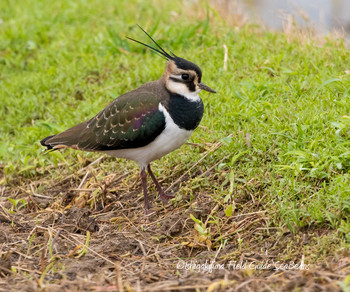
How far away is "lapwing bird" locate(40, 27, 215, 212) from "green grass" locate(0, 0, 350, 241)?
491 mm

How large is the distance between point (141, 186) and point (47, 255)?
1560 millimetres

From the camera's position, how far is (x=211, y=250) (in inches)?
170

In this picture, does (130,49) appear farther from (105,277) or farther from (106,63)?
(105,277)

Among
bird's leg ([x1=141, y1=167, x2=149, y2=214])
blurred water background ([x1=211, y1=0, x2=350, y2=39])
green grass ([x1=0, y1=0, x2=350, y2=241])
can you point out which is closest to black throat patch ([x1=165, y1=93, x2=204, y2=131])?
green grass ([x1=0, y1=0, x2=350, y2=241])

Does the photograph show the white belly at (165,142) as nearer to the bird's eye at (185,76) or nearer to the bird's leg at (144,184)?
the bird's leg at (144,184)

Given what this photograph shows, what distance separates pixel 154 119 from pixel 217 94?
1610 mm

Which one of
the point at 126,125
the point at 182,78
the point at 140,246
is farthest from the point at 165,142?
the point at 140,246

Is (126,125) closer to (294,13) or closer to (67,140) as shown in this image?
(67,140)

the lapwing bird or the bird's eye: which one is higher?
the bird's eye

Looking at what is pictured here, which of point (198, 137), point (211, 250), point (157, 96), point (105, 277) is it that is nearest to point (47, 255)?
point (105, 277)

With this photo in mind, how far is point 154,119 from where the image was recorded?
4934mm

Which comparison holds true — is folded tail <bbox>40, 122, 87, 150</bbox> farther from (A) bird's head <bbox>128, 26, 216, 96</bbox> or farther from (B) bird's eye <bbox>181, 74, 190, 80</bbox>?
(B) bird's eye <bbox>181, 74, 190, 80</bbox>

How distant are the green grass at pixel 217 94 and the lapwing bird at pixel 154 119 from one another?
0.49 m

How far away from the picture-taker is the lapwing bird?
493cm
